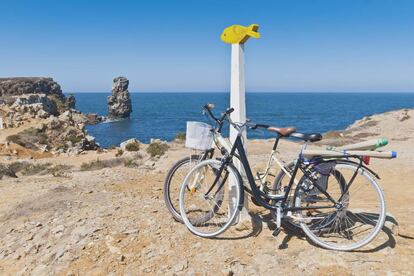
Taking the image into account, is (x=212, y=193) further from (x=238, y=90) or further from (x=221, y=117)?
(x=238, y=90)

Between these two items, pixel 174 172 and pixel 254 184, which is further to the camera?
pixel 174 172

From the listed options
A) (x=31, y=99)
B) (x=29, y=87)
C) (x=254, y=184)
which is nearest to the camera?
(x=254, y=184)

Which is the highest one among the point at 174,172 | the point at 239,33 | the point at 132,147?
the point at 239,33

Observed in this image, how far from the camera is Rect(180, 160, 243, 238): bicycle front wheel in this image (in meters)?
4.86

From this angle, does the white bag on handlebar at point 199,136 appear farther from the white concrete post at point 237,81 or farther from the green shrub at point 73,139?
the green shrub at point 73,139

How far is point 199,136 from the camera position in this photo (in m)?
5.19

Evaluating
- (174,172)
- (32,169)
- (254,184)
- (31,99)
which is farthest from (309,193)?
(31,99)

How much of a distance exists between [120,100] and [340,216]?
88.6 meters

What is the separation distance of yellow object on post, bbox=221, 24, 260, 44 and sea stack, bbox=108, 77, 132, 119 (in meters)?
86.7

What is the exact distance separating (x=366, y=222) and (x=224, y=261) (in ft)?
6.68

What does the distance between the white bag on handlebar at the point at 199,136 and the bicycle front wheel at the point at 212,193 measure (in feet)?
1.01

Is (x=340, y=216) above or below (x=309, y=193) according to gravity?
below

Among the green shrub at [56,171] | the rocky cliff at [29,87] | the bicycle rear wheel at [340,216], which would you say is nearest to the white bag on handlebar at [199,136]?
the bicycle rear wheel at [340,216]

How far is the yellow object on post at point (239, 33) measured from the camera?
4906mm
